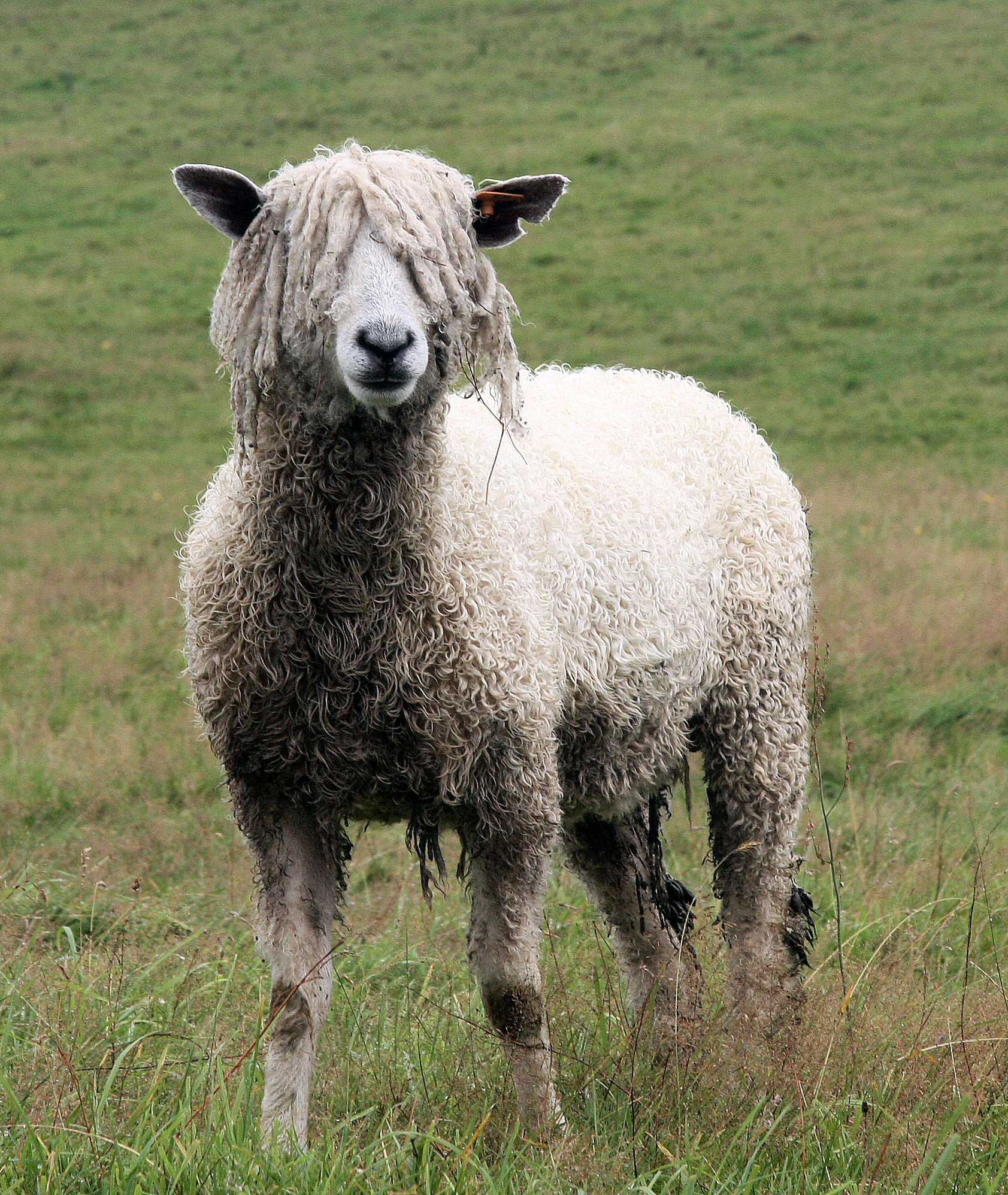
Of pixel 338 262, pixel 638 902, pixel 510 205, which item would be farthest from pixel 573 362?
pixel 338 262

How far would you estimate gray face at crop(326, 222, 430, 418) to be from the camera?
3.20 metres

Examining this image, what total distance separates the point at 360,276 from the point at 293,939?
5.38 ft

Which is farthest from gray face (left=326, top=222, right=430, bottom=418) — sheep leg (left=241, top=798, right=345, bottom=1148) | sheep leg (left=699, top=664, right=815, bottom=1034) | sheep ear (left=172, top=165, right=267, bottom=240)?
sheep leg (left=699, top=664, right=815, bottom=1034)

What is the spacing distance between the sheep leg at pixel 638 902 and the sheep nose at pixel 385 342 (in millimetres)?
2070

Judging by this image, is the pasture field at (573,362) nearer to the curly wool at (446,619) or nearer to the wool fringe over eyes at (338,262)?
the curly wool at (446,619)

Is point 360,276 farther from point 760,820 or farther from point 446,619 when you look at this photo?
point 760,820

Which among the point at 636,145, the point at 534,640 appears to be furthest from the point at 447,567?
the point at 636,145

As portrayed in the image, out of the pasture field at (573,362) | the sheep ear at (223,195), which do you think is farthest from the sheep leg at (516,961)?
the sheep ear at (223,195)

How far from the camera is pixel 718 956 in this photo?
538 centimetres

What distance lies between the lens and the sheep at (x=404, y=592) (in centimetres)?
Result: 341

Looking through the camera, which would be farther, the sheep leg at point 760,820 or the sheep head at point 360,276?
the sheep leg at point 760,820

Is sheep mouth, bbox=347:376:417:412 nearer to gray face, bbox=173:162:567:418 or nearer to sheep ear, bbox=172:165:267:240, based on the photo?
gray face, bbox=173:162:567:418

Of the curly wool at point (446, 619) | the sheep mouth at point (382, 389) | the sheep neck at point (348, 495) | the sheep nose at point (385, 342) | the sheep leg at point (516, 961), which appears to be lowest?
the sheep leg at point (516, 961)

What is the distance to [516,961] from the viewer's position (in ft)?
12.3
